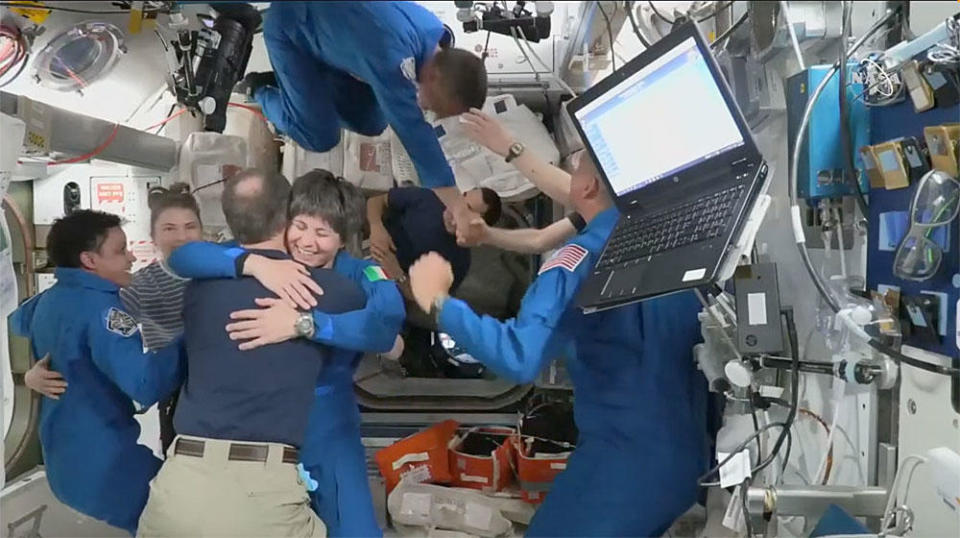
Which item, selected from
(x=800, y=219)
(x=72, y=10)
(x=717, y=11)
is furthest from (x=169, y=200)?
(x=800, y=219)

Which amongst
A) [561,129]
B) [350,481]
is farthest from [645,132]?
[350,481]

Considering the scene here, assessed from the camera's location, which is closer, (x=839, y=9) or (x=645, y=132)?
(x=839, y=9)

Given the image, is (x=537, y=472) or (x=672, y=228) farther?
(x=537, y=472)

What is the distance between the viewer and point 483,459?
2135 mm

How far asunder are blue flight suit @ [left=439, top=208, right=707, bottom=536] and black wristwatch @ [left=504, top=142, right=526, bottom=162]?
1.40ft

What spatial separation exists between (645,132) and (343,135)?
95cm

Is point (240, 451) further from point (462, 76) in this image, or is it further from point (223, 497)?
point (462, 76)

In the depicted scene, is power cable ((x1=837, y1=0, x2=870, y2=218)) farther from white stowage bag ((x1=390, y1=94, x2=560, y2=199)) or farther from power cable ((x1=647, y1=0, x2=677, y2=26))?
white stowage bag ((x1=390, y1=94, x2=560, y2=199))

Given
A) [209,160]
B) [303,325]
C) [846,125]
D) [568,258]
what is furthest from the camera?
[209,160]

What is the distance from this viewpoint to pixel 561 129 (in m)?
2.19

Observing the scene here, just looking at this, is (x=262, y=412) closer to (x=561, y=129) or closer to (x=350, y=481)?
(x=350, y=481)

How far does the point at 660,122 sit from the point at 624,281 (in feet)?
1.21

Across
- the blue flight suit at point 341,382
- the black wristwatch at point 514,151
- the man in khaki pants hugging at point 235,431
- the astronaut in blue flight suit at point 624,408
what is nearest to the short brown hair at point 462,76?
the black wristwatch at point 514,151

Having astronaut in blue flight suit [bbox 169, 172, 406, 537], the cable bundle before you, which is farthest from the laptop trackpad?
the cable bundle
